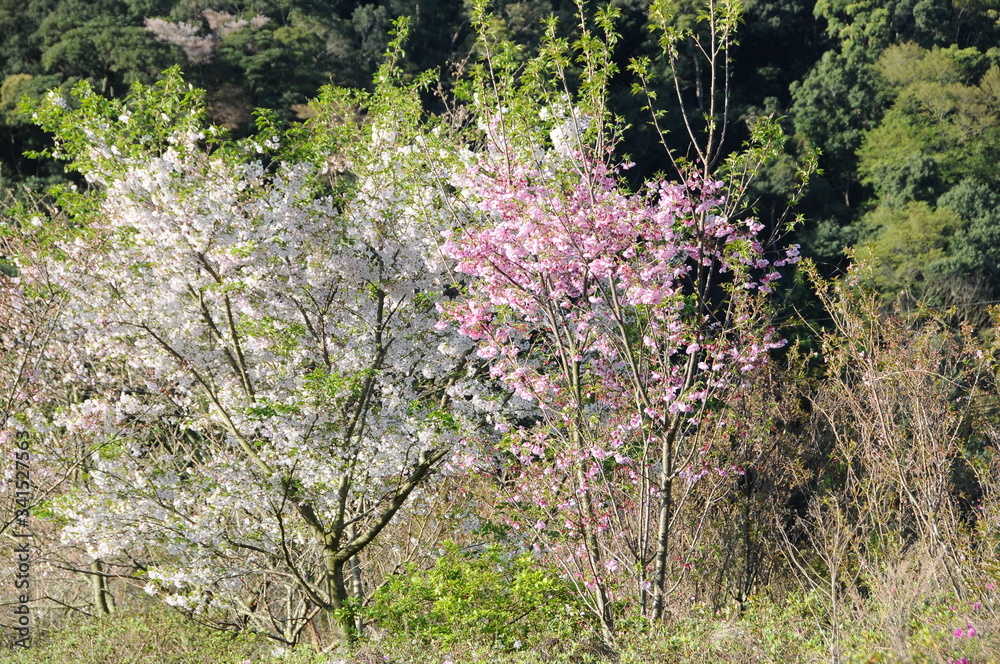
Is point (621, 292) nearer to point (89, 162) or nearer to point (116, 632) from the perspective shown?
point (89, 162)

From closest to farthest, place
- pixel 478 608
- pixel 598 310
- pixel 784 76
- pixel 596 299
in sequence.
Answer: pixel 478 608 < pixel 596 299 < pixel 598 310 < pixel 784 76

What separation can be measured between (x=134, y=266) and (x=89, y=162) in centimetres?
69

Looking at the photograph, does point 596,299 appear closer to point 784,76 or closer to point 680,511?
point 680,511

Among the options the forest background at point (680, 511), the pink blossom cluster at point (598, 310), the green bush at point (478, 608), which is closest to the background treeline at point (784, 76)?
the forest background at point (680, 511)

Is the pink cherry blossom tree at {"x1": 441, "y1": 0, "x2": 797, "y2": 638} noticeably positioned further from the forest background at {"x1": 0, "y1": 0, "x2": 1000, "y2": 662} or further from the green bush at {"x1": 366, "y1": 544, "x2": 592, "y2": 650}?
the green bush at {"x1": 366, "y1": 544, "x2": 592, "y2": 650}

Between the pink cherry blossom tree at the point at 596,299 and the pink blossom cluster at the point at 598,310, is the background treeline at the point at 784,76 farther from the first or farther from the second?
the pink blossom cluster at the point at 598,310

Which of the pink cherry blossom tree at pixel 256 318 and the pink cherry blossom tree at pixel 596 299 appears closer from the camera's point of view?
the pink cherry blossom tree at pixel 596 299

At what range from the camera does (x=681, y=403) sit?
5199 millimetres

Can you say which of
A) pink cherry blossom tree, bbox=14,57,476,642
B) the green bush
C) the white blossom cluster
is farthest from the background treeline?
the green bush

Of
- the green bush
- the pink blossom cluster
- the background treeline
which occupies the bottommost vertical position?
the green bush

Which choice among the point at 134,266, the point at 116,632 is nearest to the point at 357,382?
the point at 134,266

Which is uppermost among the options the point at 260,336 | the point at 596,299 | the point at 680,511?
the point at 260,336

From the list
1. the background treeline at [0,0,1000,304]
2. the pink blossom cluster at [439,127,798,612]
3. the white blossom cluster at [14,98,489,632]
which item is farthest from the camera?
the background treeline at [0,0,1000,304]

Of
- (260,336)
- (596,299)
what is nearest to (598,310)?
(596,299)
